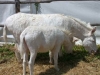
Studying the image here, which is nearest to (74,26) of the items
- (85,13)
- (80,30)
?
(80,30)

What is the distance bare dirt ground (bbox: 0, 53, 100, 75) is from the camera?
631 cm

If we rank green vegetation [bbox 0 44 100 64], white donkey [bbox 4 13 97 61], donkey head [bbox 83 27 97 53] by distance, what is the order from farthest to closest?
green vegetation [bbox 0 44 100 64]
donkey head [bbox 83 27 97 53]
white donkey [bbox 4 13 97 61]

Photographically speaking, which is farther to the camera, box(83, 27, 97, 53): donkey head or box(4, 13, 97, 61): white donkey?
box(83, 27, 97, 53): donkey head

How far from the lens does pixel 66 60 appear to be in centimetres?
696

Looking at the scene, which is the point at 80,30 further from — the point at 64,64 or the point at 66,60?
the point at 64,64

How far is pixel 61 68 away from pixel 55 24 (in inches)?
43.1

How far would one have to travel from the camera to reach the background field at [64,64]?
635cm

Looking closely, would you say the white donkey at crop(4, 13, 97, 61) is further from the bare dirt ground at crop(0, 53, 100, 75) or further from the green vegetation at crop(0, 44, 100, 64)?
the bare dirt ground at crop(0, 53, 100, 75)

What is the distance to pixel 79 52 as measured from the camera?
7.57 metres

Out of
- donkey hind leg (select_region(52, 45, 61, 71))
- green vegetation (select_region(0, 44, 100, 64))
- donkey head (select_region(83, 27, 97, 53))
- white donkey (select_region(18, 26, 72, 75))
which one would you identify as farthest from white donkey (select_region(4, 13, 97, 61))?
donkey hind leg (select_region(52, 45, 61, 71))

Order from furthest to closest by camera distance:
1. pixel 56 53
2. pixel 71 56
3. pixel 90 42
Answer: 1. pixel 71 56
2. pixel 90 42
3. pixel 56 53

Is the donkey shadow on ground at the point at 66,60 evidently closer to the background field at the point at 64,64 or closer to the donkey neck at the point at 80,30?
the background field at the point at 64,64

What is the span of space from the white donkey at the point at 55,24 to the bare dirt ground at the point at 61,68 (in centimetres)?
52

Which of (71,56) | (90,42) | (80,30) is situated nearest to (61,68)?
(71,56)
